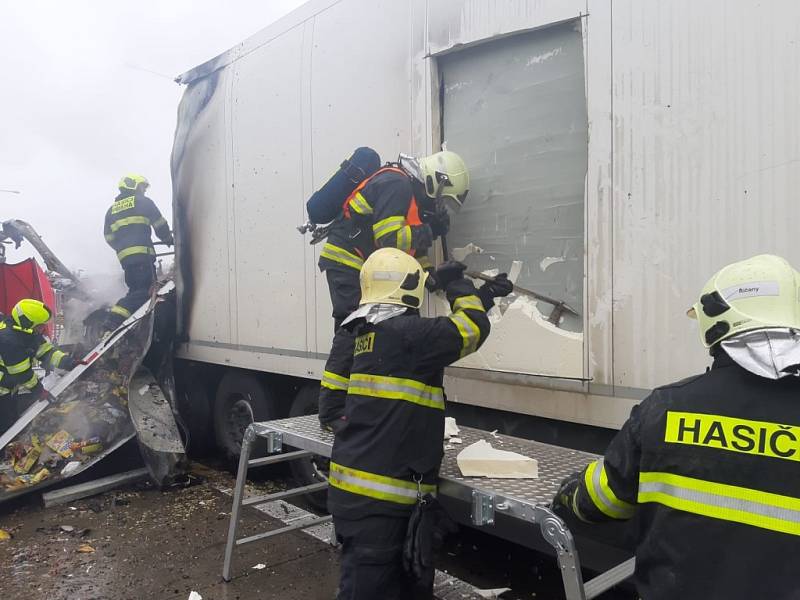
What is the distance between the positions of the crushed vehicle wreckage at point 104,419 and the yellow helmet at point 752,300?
4682 mm

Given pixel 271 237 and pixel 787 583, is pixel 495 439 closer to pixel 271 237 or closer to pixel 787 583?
pixel 787 583

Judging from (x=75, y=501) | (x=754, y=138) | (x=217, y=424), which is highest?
(x=754, y=138)

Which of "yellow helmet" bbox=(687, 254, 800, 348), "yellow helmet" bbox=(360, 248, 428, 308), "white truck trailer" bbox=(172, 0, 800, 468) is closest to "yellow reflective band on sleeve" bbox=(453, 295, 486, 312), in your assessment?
"yellow helmet" bbox=(360, 248, 428, 308)

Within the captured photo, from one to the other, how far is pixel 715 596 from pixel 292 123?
388cm

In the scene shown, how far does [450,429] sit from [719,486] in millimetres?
1852

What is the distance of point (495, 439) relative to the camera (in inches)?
117

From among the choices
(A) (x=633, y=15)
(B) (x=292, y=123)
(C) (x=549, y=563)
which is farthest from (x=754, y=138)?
(B) (x=292, y=123)

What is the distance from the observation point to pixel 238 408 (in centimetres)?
538

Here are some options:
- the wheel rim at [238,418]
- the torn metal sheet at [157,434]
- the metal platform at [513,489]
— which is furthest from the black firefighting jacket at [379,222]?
the torn metal sheet at [157,434]

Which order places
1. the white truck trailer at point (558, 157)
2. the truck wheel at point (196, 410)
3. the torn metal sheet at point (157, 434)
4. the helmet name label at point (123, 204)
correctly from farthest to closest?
1. the helmet name label at point (123, 204)
2. the truck wheel at point (196, 410)
3. the torn metal sheet at point (157, 434)
4. the white truck trailer at point (558, 157)

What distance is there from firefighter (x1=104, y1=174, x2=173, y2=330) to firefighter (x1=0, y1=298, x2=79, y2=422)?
26.4 inches

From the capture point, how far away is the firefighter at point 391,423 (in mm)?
2297

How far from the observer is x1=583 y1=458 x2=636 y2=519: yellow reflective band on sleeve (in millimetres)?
1605

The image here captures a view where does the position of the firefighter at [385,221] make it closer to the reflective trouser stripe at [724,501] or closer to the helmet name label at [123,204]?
the reflective trouser stripe at [724,501]
